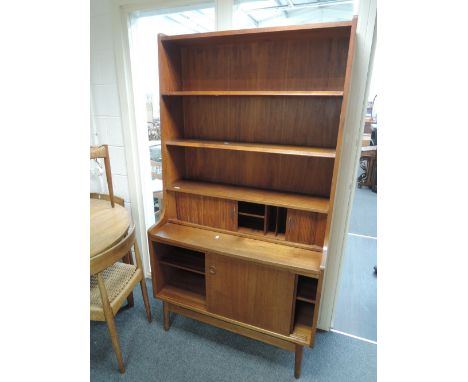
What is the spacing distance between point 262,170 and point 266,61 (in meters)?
0.64

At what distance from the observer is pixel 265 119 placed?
161 centimetres

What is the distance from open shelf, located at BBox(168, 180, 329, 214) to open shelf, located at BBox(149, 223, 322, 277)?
0.88ft

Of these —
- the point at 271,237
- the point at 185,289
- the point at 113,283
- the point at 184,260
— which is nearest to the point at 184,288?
the point at 185,289

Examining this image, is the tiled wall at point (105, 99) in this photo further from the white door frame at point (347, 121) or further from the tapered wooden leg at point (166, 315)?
the tapered wooden leg at point (166, 315)

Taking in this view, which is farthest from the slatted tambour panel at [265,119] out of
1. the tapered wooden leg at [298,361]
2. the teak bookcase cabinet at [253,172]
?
the tapered wooden leg at [298,361]

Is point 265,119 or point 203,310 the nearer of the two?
point 265,119

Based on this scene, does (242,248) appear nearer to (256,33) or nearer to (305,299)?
(305,299)

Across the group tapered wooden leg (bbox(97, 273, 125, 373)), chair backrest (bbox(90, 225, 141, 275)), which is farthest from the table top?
tapered wooden leg (bbox(97, 273, 125, 373))

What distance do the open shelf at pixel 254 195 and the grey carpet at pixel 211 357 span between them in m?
1.07
